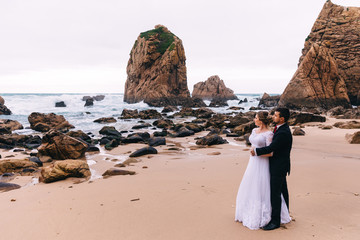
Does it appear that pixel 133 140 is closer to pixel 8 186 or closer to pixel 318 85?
pixel 8 186

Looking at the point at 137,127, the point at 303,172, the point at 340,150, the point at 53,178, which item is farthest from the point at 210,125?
the point at 53,178

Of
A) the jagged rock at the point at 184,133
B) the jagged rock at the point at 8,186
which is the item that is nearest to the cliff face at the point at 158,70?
the jagged rock at the point at 184,133

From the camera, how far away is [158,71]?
63.1 metres

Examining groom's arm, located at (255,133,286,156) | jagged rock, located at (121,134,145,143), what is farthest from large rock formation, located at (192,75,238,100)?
groom's arm, located at (255,133,286,156)

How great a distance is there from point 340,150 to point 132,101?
60273 mm

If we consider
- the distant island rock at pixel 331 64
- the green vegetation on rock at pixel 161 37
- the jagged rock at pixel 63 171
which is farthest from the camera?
the green vegetation on rock at pixel 161 37

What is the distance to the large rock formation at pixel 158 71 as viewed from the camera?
62062 millimetres

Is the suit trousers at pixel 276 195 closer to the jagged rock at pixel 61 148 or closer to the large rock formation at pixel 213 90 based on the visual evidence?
the jagged rock at pixel 61 148

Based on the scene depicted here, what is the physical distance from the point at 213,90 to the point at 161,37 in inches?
1168

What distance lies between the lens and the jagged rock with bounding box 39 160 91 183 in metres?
Result: 7.14

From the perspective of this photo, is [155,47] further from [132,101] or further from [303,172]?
[303,172]

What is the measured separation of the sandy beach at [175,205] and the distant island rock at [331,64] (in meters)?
33.6

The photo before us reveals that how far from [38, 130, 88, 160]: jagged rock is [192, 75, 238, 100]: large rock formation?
259ft

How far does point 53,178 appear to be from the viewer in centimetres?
714
